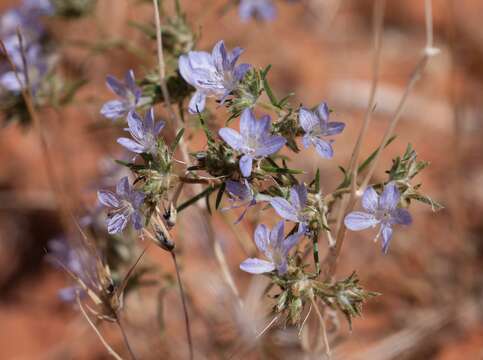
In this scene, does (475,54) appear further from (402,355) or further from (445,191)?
(402,355)

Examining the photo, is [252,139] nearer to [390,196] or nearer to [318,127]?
[318,127]

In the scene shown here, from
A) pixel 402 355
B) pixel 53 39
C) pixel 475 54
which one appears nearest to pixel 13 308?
pixel 53 39

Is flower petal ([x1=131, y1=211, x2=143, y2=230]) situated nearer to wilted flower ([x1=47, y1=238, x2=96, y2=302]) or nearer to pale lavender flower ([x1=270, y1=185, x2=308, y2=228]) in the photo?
pale lavender flower ([x1=270, y1=185, x2=308, y2=228])

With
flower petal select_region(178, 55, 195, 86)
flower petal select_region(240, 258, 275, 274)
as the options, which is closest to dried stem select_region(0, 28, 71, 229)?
flower petal select_region(178, 55, 195, 86)

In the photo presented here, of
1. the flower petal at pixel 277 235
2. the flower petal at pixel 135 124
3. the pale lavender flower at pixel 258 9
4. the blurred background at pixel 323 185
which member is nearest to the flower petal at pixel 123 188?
the flower petal at pixel 135 124

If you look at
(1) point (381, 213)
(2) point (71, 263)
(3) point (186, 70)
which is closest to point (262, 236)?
(1) point (381, 213)

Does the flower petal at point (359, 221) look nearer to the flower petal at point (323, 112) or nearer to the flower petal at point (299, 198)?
the flower petal at point (299, 198)
